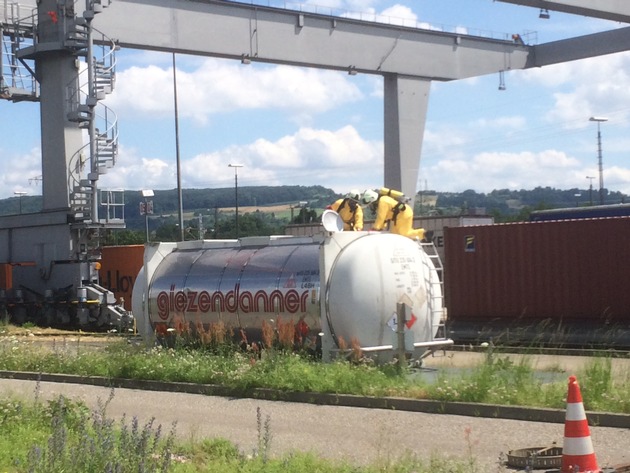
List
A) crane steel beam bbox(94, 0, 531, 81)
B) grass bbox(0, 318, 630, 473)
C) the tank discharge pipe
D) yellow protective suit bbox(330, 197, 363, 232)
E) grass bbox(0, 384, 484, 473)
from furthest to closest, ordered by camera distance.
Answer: crane steel beam bbox(94, 0, 531, 81)
yellow protective suit bbox(330, 197, 363, 232)
the tank discharge pipe
grass bbox(0, 318, 630, 473)
grass bbox(0, 384, 484, 473)

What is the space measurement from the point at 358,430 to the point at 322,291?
4749 mm

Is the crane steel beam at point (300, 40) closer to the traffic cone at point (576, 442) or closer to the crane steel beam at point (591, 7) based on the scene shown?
the crane steel beam at point (591, 7)

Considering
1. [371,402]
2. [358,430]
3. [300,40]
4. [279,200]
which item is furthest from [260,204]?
[358,430]

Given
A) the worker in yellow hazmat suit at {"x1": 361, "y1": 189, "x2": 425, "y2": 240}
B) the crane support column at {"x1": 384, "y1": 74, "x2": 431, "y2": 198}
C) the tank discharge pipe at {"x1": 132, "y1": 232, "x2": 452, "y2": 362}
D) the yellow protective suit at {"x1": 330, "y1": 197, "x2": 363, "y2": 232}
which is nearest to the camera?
the tank discharge pipe at {"x1": 132, "y1": 232, "x2": 452, "y2": 362}

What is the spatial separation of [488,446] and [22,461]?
16.1 feet

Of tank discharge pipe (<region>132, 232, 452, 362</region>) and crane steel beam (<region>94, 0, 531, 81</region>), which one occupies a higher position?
crane steel beam (<region>94, 0, 531, 81</region>)

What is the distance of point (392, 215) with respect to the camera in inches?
733

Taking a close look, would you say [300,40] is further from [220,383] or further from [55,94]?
[220,383]

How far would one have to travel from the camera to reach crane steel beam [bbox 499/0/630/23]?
30547 mm

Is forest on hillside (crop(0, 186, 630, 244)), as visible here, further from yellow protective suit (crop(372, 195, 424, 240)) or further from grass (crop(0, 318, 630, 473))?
grass (crop(0, 318, 630, 473))

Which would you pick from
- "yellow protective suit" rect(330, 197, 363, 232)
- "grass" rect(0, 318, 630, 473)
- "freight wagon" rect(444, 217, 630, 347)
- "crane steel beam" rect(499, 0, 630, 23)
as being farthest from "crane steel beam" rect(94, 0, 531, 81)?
"yellow protective suit" rect(330, 197, 363, 232)

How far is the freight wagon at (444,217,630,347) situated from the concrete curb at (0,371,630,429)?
782 centimetres

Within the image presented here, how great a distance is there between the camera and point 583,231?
2245 centimetres

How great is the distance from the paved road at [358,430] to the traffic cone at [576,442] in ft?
3.19
